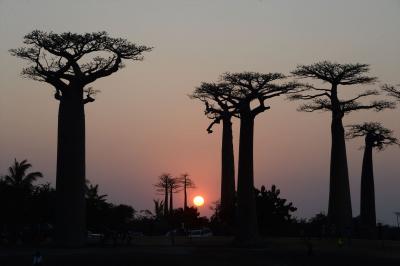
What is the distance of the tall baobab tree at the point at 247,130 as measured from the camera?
39.4 metres

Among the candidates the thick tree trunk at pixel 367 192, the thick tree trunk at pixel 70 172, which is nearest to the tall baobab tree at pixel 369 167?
the thick tree trunk at pixel 367 192

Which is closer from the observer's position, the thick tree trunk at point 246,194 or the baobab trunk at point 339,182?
the thick tree trunk at point 246,194

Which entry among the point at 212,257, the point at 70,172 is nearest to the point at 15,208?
the point at 70,172

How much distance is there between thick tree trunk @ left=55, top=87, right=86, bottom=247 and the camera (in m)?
34.5

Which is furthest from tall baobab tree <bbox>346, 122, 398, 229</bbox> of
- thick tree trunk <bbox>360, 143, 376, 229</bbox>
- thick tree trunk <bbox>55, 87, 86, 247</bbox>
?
thick tree trunk <bbox>55, 87, 86, 247</bbox>

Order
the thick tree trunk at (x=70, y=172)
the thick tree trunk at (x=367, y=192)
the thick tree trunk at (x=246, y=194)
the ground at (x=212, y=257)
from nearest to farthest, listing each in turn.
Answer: the ground at (x=212, y=257) < the thick tree trunk at (x=70, y=172) < the thick tree trunk at (x=246, y=194) < the thick tree trunk at (x=367, y=192)

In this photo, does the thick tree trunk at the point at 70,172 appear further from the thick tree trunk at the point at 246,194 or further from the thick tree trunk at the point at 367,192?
the thick tree trunk at the point at 367,192

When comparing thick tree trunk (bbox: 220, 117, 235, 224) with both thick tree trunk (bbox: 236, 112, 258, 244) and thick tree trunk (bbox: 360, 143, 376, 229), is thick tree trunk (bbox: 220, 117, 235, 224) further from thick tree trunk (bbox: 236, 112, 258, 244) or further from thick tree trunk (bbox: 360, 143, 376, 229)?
thick tree trunk (bbox: 236, 112, 258, 244)

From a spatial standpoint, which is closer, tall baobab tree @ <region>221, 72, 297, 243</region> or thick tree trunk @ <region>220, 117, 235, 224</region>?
tall baobab tree @ <region>221, 72, 297, 243</region>

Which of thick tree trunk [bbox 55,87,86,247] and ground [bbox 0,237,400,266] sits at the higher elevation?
thick tree trunk [bbox 55,87,86,247]

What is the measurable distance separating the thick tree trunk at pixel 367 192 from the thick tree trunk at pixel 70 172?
76.1ft

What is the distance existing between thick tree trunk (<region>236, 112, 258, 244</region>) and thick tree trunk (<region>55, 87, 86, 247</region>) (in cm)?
866

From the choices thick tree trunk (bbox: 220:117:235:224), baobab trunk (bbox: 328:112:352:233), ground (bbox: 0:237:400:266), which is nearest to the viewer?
ground (bbox: 0:237:400:266)

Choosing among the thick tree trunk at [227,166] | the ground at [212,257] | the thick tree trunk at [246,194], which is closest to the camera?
the ground at [212,257]
